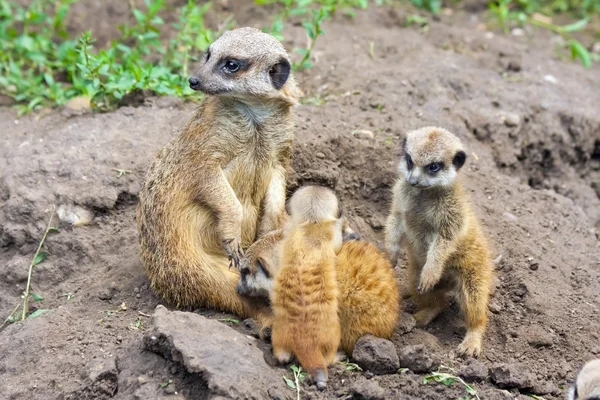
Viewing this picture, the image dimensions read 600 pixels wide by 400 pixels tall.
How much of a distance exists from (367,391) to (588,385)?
3.31 feet

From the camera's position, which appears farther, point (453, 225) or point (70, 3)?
point (70, 3)

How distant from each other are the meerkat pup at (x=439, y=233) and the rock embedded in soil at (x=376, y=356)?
55 centimetres

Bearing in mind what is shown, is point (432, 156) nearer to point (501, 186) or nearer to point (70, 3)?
point (501, 186)

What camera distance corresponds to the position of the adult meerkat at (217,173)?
4.97 meters

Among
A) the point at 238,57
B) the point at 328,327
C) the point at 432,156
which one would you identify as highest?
the point at 238,57

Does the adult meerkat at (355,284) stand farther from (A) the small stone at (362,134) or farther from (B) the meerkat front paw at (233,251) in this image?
(A) the small stone at (362,134)

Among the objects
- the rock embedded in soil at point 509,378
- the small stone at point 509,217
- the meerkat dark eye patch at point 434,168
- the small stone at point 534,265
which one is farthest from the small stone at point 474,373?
the small stone at point 509,217

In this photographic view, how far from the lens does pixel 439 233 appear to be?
16.3ft

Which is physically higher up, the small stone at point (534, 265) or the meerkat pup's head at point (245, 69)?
the meerkat pup's head at point (245, 69)

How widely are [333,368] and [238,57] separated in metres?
1.86

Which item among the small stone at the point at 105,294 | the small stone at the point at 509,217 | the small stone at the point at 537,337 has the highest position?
Answer: the small stone at the point at 509,217

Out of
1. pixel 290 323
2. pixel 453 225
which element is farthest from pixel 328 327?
pixel 453 225

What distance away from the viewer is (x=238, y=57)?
4.97m

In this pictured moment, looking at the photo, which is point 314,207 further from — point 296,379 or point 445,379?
point 445,379
